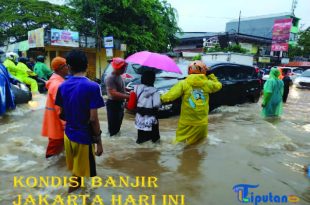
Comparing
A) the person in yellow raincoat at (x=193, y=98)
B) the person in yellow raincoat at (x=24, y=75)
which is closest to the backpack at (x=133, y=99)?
the person in yellow raincoat at (x=193, y=98)

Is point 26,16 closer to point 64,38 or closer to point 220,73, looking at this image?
point 64,38

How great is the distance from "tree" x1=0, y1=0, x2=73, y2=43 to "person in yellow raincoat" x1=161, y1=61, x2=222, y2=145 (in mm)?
27171

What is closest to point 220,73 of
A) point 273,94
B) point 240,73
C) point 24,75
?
point 240,73

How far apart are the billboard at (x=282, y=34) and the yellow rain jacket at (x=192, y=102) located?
33054 mm

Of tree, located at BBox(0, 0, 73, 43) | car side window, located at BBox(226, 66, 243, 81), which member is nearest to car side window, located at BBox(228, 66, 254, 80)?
car side window, located at BBox(226, 66, 243, 81)

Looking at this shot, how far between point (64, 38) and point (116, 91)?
15.7m

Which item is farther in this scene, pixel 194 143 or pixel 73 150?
pixel 194 143

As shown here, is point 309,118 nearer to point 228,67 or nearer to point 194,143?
point 228,67

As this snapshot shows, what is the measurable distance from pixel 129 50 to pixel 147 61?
1665cm

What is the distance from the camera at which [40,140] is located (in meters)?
6.09

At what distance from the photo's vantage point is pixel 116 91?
5.33m

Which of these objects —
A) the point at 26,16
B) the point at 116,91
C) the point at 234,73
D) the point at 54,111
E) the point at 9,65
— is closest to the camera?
the point at 54,111

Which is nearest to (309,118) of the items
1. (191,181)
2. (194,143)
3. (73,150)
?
Result: (194,143)

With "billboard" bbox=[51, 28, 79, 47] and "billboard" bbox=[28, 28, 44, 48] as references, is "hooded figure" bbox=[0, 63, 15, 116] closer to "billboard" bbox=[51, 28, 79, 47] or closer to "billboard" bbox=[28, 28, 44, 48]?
"billboard" bbox=[51, 28, 79, 47]
